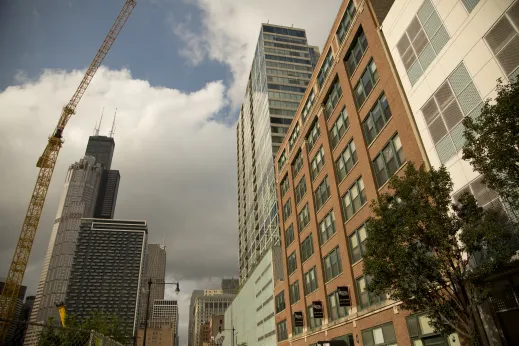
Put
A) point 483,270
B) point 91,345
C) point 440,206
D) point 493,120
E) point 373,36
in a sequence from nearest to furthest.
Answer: point 91,345 → point 493,120 → point 483,270 → point 440,206 → point 373,36

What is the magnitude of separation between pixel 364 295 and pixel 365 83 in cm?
1658

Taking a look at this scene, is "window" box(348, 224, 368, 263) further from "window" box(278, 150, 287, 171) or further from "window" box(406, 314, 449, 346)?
"window" box(278, 150, 287, 171)

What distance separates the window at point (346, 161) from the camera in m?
31.0

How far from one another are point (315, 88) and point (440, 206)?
1105 inches

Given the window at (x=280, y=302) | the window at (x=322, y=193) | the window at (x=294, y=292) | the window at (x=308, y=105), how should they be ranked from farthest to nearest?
the window at (x=280, y=302) < the window at (x=294, y=292) < the window at (x=308, y=105) < the window at (x=322, y=193)

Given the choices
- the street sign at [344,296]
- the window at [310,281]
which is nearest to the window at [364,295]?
the street sign at [344,296]

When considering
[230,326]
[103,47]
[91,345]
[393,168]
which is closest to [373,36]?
[393,168]

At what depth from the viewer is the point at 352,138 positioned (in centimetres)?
3112

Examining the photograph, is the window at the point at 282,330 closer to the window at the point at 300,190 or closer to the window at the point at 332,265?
the window at the point at 332,265

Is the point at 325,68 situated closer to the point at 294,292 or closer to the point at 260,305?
the point at 294,292

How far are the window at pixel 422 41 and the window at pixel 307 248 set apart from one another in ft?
70.4

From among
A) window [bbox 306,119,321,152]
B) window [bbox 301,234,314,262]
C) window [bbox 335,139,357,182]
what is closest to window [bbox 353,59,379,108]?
window [bbox 335,139,357,182]

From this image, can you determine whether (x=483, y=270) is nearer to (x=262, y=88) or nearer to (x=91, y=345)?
(x=91, y=345)

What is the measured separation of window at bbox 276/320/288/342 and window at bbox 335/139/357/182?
24.0 metres
